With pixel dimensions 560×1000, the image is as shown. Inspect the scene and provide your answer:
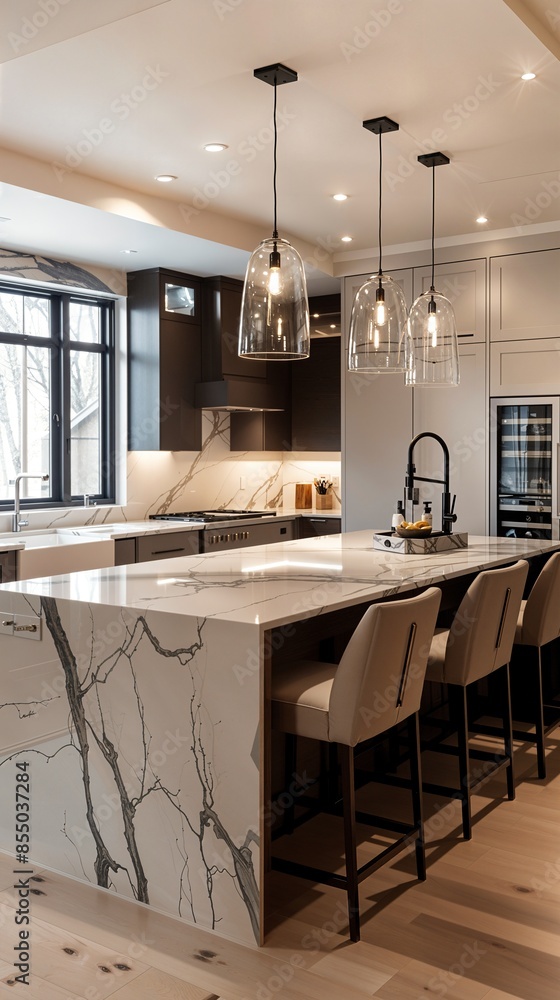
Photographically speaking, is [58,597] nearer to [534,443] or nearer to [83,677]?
[83,677]

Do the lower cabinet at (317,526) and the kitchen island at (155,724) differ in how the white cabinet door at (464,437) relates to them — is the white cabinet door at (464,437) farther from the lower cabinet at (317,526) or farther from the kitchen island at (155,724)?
the kitchen island at (155,724)

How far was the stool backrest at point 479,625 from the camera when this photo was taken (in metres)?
3.04

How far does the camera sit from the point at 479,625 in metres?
3.06

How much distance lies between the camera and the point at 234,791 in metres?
2.33

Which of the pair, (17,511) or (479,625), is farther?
(17,511)

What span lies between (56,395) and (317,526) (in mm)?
2153

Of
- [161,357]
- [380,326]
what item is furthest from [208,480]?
[380,326]

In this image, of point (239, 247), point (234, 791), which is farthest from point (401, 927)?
point (239, 247)

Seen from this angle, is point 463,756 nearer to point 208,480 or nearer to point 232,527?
point 232,527

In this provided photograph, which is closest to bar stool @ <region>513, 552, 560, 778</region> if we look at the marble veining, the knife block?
the marble veining

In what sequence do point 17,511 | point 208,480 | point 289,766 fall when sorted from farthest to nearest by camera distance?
point 208,480 < point 17,511 < point 289,766

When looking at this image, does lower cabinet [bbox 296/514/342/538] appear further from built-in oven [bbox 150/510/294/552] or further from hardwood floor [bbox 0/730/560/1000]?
hardwood floor [bbox 0/730/560/1000]

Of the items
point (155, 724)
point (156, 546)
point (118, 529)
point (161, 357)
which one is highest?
point (161, 357)

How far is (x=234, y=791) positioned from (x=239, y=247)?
3642 millimetres
